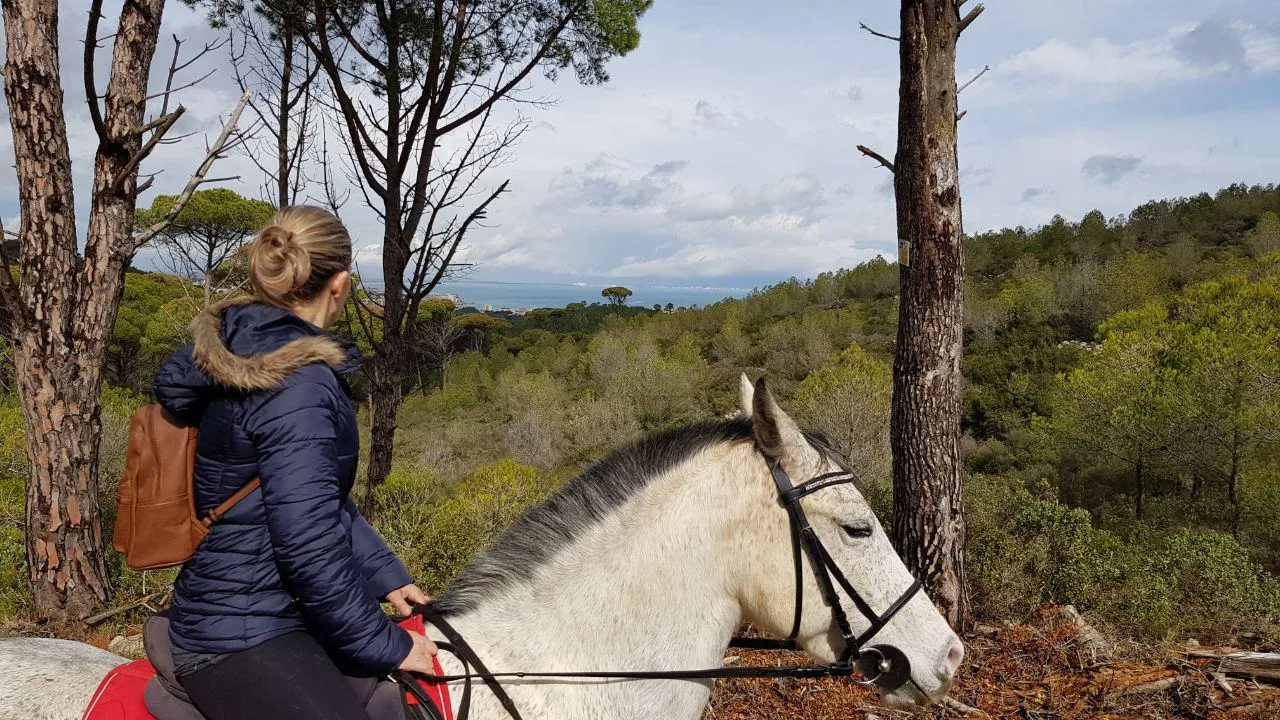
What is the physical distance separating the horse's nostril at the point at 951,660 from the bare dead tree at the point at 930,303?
3.13m

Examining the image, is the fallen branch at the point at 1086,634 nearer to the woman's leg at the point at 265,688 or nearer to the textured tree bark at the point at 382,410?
the woman's leg at the point at 265,688

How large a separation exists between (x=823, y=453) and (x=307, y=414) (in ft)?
4.51

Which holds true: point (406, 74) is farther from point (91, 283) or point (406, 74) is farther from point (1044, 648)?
point (1044, 648)

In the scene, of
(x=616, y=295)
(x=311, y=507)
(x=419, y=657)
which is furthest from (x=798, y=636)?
(x=616, y=295)

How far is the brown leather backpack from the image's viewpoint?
5.06 ft

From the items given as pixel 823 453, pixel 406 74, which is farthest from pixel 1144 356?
pixel 823 453

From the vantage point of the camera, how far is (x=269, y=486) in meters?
1.47

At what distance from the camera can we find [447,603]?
1.98 meters

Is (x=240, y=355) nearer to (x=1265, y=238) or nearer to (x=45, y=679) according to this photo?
(x=45, y=679)

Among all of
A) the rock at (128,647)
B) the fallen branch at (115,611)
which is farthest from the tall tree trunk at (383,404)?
the rock at (128,647)

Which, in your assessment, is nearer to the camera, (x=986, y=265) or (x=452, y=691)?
(x=452, y=691)

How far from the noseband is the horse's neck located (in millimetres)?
166

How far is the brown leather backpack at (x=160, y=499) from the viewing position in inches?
60.7

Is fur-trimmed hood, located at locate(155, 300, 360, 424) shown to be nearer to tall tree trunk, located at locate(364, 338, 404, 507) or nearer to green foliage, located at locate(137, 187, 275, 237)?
tall tree trunk, located at locate(364, 338, 404, 507)
